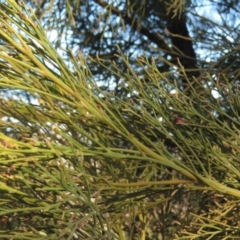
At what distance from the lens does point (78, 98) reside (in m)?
1.68

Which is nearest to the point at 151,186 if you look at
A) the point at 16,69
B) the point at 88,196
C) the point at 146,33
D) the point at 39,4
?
the point at 88,196

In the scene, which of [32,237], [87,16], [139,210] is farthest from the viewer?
[87,16]

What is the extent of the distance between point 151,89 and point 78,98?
0.28 m

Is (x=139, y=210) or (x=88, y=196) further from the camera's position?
(x=139, y=210)

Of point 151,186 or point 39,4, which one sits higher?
point 39,4

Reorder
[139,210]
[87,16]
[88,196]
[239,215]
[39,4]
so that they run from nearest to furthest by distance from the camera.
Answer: [88,196] < [139,210] < [239,215] < [39,4] < [87,16]

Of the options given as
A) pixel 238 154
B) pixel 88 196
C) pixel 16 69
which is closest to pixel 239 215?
pixel 238 154

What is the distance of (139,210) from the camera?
6.38 feet

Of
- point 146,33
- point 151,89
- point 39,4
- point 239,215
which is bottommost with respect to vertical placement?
point 239,215

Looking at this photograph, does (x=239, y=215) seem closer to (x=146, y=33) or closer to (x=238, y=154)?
(x=238, y=154)

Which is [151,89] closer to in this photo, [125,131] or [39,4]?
[125,131]

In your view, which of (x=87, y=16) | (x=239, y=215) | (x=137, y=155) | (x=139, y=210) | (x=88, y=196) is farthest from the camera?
(x=87, y=16)

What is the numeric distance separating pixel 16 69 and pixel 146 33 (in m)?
2.23

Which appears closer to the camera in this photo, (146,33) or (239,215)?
(239,215)
